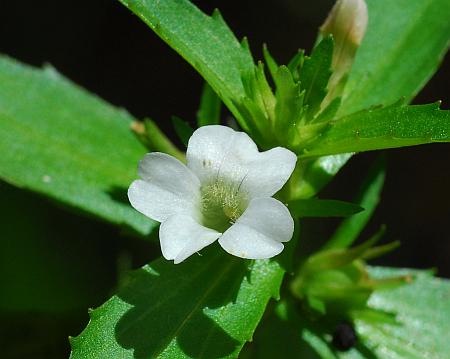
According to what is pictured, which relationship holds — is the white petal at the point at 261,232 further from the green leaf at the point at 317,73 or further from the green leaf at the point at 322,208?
the green leaf at the point at 317,73

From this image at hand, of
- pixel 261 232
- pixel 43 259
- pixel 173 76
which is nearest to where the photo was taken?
pixel 261 232

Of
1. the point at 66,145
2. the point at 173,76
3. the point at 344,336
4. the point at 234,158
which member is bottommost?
the point at 173,76

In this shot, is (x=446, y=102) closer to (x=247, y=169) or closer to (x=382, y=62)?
(x=382, y=62)

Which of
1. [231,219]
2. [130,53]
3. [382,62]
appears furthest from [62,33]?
A: [231,219]

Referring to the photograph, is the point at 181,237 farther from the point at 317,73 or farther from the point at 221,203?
the point at 317,73

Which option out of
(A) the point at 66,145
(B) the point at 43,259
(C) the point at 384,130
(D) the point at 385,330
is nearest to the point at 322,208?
(C) the point at 384,130
